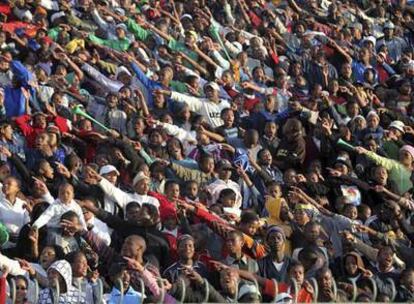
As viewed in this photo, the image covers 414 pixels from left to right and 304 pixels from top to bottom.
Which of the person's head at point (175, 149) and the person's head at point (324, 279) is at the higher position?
the person's head at point (324, 279)

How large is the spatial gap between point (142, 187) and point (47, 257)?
2279mm

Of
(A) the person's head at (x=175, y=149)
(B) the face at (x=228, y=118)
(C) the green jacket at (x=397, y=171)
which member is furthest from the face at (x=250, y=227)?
(B) the face at (x=228, y=118)

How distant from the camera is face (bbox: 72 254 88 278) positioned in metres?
11.4

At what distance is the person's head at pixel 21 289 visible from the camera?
36.0 feet

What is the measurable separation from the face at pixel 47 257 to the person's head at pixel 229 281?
62.3 inches

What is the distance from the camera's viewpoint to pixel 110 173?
13992 millimetres

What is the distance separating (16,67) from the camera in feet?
52.0

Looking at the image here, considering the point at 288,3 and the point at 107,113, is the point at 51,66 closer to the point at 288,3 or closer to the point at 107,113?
the point at 107,113

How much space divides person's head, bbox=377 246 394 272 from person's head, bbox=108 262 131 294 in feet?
9.87

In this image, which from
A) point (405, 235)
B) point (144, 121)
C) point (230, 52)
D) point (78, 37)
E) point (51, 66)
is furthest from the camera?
point (230, 52)

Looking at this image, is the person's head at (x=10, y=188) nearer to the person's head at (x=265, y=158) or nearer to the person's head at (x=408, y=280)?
the person's head at (x=265, y=158)

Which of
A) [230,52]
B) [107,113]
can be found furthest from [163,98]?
[230,52]

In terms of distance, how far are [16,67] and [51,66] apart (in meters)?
1.03

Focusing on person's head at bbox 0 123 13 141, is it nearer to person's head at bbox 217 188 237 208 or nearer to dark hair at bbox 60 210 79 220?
dark hair at bbox 60 210 79 220
